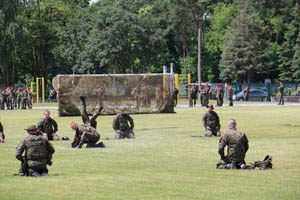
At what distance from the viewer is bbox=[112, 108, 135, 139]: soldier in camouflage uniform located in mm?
24812

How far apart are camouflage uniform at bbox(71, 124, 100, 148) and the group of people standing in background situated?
3635 centimetres

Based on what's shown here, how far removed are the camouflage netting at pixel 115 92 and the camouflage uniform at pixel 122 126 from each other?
18.2 meters

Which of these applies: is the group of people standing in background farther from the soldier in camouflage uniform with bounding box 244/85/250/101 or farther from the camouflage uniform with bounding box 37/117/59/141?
the camouflage uniform with bounding box 37/117/59/141

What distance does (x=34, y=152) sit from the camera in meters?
14.3

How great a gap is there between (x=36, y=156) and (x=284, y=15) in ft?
275

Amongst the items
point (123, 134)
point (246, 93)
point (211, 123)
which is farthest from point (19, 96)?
point (211, 123)

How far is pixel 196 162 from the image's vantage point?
17.6 metres

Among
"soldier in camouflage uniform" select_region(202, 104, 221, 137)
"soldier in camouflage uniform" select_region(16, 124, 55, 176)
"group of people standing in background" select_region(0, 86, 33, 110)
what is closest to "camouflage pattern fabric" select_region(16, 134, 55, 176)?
"soldier in camouflage uniform" select_region(16, 124, 55, 176)

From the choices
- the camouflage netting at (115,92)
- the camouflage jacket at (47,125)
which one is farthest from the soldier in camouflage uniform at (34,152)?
the camouflage netting at (115,92)

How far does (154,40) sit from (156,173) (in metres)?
71.3

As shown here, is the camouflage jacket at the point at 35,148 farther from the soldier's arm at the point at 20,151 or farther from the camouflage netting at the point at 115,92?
the camouflage netting at the point at 115,92

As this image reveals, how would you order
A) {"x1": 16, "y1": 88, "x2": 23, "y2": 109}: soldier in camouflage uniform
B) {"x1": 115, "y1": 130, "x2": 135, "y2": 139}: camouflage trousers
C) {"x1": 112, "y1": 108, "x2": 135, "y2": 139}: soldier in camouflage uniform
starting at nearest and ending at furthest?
1. {"x1": 112, "y1": 108, "x2": 135, "y2": 139}: soldier in camouflage uniform
2. {"x1": 115, "y1": 130, "x2": 135, "y2": 139}: camouflage trousers
3. {"x1": 16, "y1": 88, "x2": 23, "y2": 109}: soldier in camouflage uniform

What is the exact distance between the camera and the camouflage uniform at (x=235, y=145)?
50.9 feet

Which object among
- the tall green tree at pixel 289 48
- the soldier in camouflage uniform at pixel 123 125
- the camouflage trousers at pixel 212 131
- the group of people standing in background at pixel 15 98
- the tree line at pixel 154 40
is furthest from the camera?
the tall green tree at pixel 289 48
